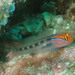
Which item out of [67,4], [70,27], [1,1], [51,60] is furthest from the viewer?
[67,4]

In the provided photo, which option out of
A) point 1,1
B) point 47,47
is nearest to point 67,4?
point 47,47

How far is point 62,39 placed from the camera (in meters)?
2.82

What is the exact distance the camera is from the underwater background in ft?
7.68

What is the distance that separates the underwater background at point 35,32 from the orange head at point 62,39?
0.12 metres

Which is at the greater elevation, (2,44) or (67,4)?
(67,4)

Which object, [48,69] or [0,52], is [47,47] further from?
[0,52]

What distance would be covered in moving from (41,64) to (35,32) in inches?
47.0

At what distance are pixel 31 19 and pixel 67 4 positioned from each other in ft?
3.94

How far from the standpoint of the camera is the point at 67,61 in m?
2.47

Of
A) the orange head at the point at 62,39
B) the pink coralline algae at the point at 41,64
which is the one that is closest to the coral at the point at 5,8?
the pink coralline algae at the point at 41,64

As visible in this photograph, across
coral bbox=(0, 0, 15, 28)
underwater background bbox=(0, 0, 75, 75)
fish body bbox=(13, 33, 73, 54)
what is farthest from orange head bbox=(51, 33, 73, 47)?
coral bbox=(0, 0, 15, 28)

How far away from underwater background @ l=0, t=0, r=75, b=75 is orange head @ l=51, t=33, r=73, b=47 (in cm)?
12

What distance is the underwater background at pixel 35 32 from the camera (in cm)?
234

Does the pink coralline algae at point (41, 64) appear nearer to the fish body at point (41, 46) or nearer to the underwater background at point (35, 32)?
the underwater background at point (35, 32)
